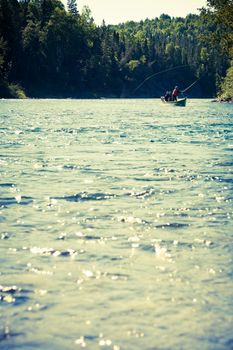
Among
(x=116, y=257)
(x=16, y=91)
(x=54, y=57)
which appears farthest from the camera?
(x=54, y=57)

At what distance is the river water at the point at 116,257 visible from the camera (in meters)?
5.62

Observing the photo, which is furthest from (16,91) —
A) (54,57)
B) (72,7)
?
(72,7)

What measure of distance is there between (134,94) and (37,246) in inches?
6770

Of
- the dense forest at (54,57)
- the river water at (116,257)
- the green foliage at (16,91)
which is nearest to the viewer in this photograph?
the river water at (116,257)

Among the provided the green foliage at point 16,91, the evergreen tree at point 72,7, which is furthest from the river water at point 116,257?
the evergreen tree at point 72,7

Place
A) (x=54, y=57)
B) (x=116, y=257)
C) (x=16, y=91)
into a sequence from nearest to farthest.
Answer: (x=116, y=257)
(x=16, y=91)
(x=54, y=57)

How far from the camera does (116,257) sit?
800cm

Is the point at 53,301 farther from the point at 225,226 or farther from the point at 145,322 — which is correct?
the point at 225,226

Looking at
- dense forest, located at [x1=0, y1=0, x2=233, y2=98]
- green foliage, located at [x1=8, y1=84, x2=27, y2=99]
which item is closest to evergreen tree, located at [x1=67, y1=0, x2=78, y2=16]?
dense forest, located at [x1=0, y1=0, x2=233, y2=98]

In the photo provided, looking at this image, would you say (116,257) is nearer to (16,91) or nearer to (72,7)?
(16,91)

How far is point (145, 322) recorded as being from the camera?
5805 mm

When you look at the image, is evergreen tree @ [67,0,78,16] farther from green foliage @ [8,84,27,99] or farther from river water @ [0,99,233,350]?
river water @ [0,99,233,350]

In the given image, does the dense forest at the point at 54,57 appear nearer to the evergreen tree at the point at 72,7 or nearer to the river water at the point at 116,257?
the evergreen tree at the point at 72,7

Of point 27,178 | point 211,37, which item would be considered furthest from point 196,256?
point 211,37
